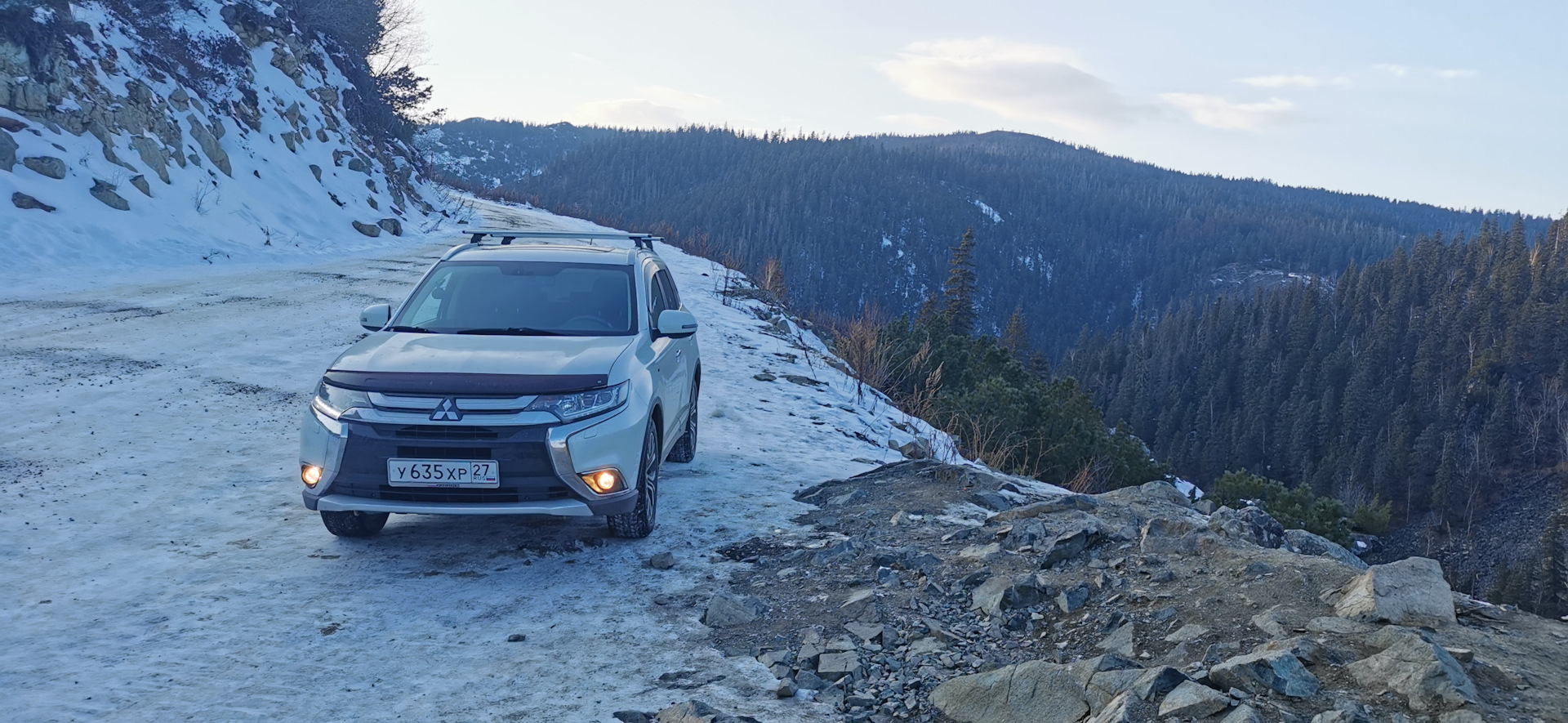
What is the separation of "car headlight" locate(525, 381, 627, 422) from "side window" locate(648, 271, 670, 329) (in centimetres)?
118

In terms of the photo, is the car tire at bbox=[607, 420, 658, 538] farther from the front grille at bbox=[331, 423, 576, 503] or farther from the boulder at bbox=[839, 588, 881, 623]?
the boulder at bbox=[839, 588, 881, 623]

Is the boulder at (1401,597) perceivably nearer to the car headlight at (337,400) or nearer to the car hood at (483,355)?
the car hood at (483,355)

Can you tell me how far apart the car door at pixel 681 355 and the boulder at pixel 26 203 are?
1191cm

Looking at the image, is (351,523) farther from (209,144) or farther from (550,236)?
(209,144)

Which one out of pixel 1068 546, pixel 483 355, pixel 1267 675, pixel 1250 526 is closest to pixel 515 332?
pixel 483 355

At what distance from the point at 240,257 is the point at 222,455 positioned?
37.7ft

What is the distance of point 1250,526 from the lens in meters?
6.08

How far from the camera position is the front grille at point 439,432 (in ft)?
15.3

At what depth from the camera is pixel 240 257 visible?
53.6 ft

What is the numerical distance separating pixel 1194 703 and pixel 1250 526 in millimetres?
3330

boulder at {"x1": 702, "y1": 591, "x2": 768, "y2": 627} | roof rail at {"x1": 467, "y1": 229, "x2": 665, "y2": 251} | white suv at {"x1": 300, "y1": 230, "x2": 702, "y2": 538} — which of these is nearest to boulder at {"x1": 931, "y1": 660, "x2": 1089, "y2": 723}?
boulder at {"x1": 702, "y1": 591, "x2": 768, "y2": 627}

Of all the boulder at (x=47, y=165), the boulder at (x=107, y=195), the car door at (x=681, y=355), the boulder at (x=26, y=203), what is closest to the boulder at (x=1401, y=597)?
the car door at (x=681, y=355)

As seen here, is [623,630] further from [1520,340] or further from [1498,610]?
[1520,340]

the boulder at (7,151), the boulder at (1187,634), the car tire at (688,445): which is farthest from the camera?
the boulder at (7,151)
